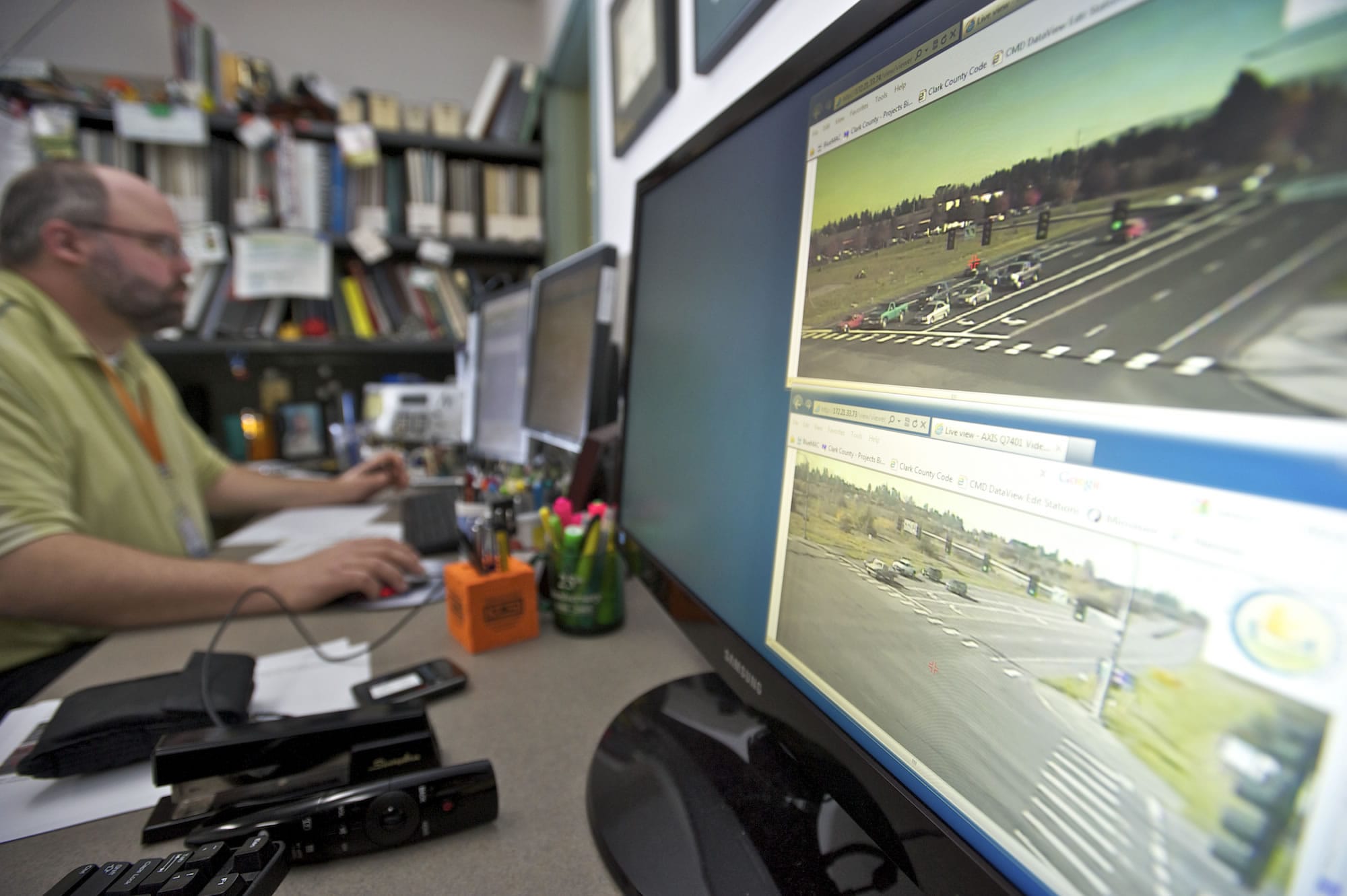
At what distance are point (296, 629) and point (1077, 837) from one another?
82 centimetres

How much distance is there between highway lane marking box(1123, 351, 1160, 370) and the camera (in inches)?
7.1

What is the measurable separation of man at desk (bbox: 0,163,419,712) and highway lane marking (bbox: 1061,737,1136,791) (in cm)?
80

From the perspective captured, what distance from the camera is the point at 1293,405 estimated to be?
0.15 m

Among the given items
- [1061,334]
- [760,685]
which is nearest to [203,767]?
[760,685]

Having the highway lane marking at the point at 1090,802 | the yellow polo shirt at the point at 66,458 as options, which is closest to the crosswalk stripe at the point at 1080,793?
the highway lane marking at the point at 1090,802

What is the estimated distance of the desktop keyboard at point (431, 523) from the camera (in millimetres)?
971

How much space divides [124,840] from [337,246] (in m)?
2.09

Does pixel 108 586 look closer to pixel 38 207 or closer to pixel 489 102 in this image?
pixel 38 207

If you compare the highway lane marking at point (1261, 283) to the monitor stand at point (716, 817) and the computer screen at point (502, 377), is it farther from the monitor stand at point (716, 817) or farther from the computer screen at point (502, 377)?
the computer screen at point (502, 377)

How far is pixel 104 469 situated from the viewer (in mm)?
971

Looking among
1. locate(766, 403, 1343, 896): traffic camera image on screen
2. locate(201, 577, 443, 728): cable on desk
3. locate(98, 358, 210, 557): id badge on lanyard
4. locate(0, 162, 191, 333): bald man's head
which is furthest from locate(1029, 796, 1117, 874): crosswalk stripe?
locate(0, 162, 191, 333): bald man's head

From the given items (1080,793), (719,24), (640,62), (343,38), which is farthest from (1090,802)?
(343,38)

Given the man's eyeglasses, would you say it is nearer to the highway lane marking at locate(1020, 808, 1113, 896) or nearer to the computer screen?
the computer screen

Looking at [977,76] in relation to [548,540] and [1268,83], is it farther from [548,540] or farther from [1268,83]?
[548,540]
